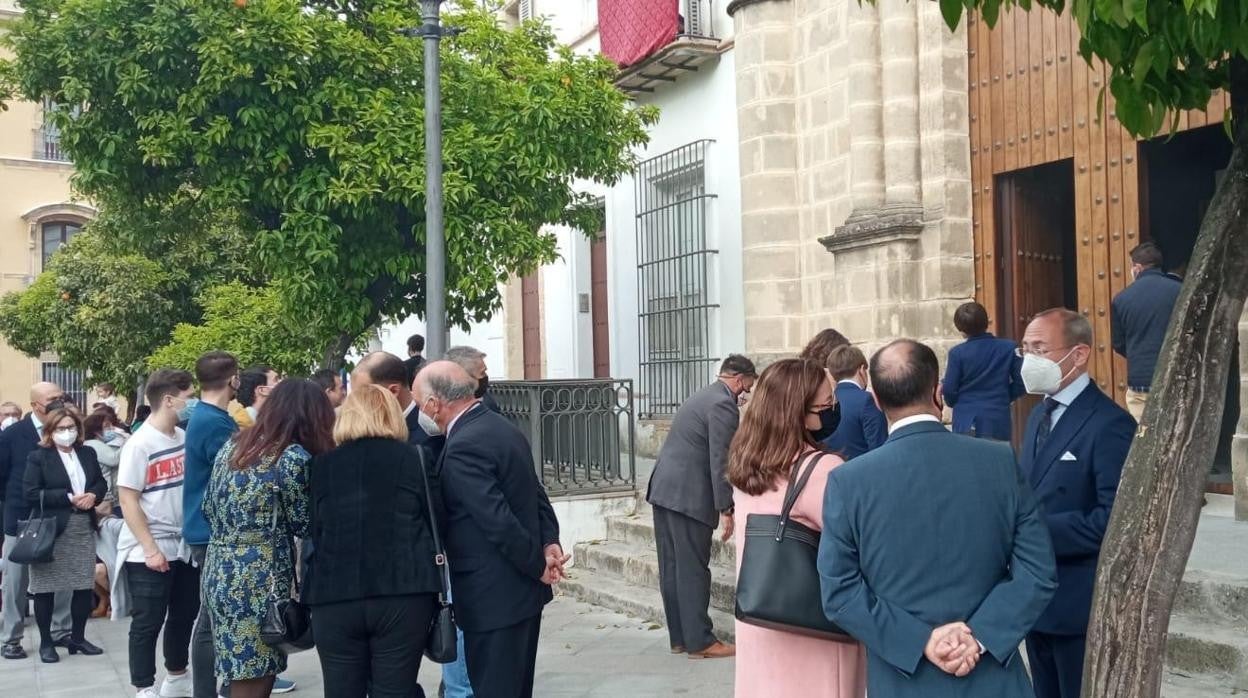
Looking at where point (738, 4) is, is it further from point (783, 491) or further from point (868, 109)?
point (783, 491)

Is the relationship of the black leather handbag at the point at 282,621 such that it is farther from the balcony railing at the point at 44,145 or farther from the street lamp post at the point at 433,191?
the balcony railing at the point at 44,145

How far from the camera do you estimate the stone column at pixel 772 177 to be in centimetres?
1174

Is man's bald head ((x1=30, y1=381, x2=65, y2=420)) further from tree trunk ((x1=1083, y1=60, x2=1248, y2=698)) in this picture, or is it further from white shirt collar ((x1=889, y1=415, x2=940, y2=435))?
tree trunk ((x1=1083, y1=60, x2=1248, y2=698))

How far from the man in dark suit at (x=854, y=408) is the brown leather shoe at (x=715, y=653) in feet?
5.02

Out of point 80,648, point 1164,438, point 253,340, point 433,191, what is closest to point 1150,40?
point 1164,438

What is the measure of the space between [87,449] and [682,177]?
7.72m

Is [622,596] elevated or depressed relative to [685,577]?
depressed

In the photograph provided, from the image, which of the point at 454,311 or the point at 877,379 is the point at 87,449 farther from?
the point at 877,379

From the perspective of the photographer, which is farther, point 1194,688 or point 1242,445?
point 1242,445

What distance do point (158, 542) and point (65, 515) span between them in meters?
2.77

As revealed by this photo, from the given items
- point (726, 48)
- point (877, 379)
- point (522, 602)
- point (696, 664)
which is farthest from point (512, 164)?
point (877, 379)

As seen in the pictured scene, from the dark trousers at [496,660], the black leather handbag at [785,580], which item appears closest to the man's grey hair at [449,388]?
the dark trousers at [496,660]

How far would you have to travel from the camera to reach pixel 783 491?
388cm

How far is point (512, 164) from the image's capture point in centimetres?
1059
